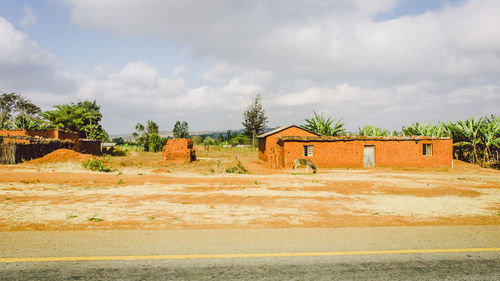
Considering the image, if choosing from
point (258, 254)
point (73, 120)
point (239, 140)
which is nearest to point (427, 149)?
point (258, 254)

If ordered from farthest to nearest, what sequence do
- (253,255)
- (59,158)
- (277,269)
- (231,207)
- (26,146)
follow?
(59,158) → (26,146) → (231,207) → (253,255) → (277,269)

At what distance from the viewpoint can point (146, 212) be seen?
26.1 ft

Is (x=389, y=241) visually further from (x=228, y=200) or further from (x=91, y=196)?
(x=91, y=196)

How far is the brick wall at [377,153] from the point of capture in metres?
25.3

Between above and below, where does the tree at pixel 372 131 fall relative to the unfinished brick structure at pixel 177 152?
above

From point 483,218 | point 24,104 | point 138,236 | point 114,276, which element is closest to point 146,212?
point 138,236

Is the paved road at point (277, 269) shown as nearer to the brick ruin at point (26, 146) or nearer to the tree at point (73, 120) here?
the brick ruin at point (26, 146)

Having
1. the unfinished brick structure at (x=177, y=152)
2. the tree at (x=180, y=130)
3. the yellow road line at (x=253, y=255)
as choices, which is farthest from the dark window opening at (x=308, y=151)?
the tree at (x=180, y=130)

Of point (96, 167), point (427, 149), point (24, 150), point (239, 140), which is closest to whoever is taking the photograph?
point (96, 167)

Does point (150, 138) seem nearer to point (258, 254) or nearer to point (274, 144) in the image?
point (274, 144)

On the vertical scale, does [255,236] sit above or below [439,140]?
below

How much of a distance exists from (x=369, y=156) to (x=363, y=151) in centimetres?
73

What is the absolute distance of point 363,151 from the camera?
25.6 m

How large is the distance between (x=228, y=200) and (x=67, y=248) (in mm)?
5595
